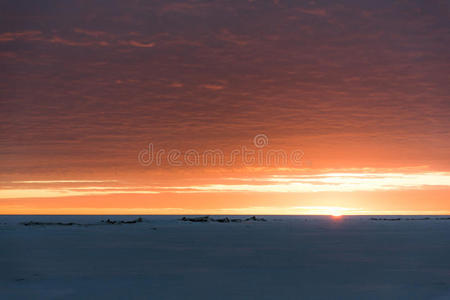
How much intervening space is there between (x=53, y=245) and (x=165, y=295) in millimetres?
16258

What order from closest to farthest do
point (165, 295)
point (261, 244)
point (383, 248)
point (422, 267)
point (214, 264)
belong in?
1. point (165, 295)
2. point (422, 267)
3. point (214, 264)
4. point (383, 248)
5. point (261, 244)

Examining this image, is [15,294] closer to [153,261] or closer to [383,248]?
[153,261]

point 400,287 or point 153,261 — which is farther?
point 153,261

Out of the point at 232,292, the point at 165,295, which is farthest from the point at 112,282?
the point at 232,292

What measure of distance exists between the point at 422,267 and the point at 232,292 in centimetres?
870

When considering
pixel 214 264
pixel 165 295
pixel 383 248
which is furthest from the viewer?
pixel 383 248

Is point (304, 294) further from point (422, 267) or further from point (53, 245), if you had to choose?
point (53, 245)

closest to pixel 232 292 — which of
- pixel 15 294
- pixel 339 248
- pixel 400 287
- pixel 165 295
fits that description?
pixel 165 295

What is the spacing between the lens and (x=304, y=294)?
47.6ft

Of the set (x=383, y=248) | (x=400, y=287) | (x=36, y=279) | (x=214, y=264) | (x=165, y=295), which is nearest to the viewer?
(x=165, y=295)

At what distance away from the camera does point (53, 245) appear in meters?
28.6

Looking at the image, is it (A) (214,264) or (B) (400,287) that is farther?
(A) (214,264)

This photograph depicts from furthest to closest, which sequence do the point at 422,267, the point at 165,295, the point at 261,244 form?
the point at 261,244 → the point at 422,267 → the point at 165,295

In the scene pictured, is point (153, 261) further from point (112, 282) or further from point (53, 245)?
point (53, 245)
